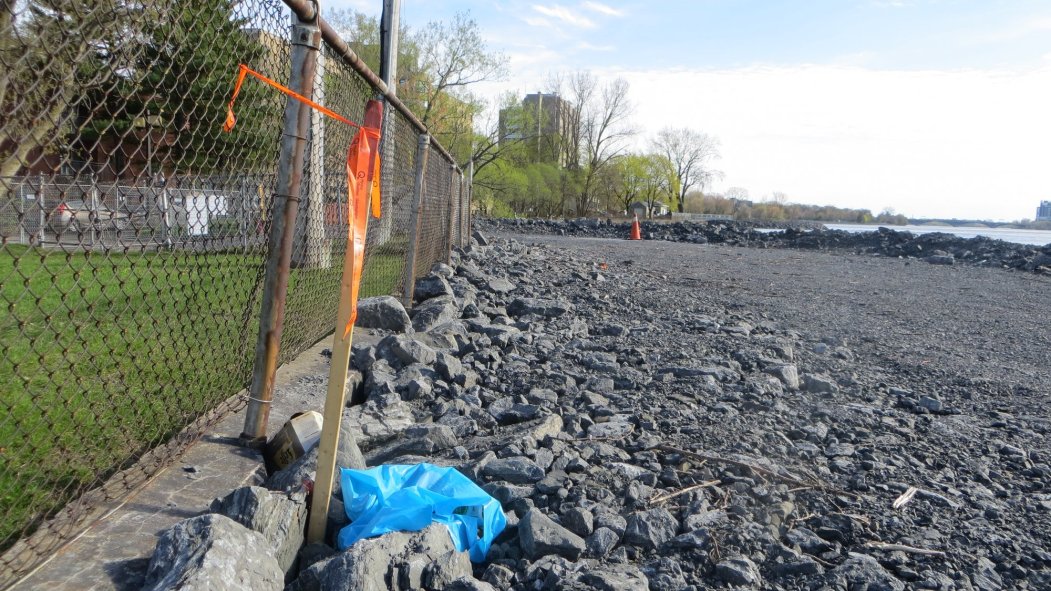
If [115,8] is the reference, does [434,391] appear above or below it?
below

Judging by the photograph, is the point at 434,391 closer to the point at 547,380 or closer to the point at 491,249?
the point at 547,380

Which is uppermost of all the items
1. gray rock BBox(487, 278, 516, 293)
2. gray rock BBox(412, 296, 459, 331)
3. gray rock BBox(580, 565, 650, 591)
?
gray rock BBox(412, 296, 459, 331)

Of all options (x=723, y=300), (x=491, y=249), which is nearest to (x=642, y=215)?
(x=491, y=249)

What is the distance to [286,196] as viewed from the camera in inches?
123

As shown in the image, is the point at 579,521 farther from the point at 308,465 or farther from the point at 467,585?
the point at 308,465

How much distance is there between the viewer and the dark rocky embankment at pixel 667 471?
246 cm

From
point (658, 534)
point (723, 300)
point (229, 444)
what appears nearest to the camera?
point (658, 534)

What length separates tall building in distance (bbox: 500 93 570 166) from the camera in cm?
4688

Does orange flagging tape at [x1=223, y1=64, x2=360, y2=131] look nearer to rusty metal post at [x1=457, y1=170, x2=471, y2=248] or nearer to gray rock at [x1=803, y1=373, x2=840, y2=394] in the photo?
gray rock at [x1=803, y1=373, x2=840, y2=394]

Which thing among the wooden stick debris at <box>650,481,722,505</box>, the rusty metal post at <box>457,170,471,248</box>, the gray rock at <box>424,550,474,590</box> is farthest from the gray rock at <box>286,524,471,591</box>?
the rusty metal post at <box>457,170,471,248</box>

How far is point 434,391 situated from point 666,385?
1641 millimetres

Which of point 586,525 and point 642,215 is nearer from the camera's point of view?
point 586,525

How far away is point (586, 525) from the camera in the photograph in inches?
113

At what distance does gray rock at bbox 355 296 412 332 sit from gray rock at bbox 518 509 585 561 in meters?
3.71
